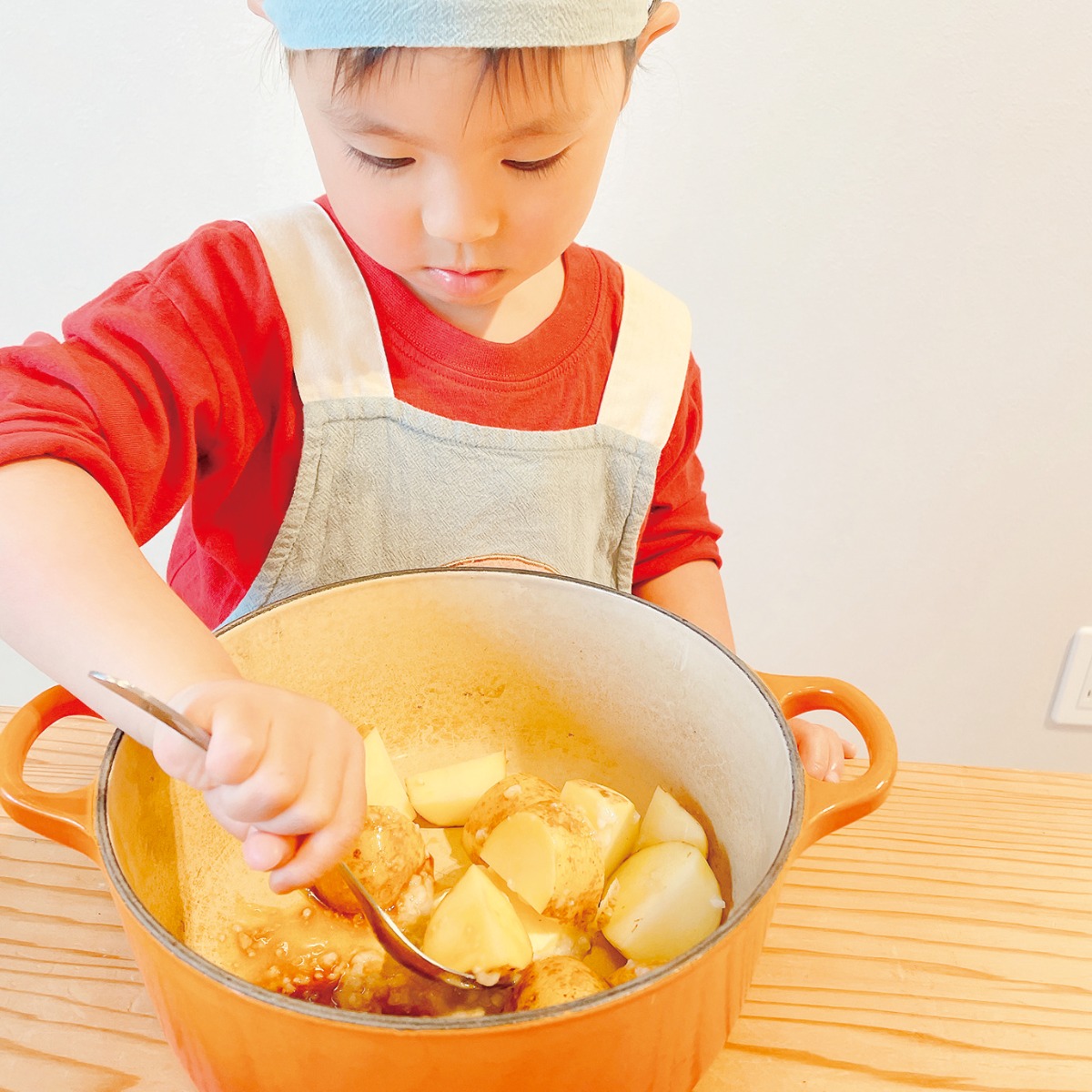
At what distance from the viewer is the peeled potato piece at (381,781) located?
1.75 feet

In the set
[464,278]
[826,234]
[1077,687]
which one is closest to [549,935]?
[464,278]

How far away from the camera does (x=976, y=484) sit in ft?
3.89

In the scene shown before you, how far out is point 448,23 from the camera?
1.42 feet

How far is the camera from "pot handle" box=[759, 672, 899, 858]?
1.37ft

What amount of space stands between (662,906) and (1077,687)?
1067 millimetres

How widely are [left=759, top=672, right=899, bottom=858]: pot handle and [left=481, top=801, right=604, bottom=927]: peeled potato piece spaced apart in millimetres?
114

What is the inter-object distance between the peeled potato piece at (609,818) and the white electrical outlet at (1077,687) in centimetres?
97

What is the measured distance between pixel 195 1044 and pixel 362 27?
415 mm

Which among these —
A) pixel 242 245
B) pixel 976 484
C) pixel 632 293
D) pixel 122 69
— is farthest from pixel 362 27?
pixel 976 484

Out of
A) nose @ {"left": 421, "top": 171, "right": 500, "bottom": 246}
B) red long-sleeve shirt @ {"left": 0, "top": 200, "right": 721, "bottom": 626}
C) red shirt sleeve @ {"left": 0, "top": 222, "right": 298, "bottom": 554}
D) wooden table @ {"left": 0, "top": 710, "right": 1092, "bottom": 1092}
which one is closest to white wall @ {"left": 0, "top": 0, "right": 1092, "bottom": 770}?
red long-sleeve shirt @ {"left": 0, "top": 200, "right": 721, "bottom": 626}

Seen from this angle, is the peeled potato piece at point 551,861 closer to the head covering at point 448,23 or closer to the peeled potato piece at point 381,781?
the peeled potato piece at point 381,781

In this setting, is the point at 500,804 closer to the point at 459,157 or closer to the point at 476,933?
the point at 476,933

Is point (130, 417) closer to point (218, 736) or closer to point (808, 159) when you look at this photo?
point (218, 736)

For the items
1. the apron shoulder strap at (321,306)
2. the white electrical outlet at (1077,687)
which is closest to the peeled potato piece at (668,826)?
the apron shoulder strap at (321,306)
